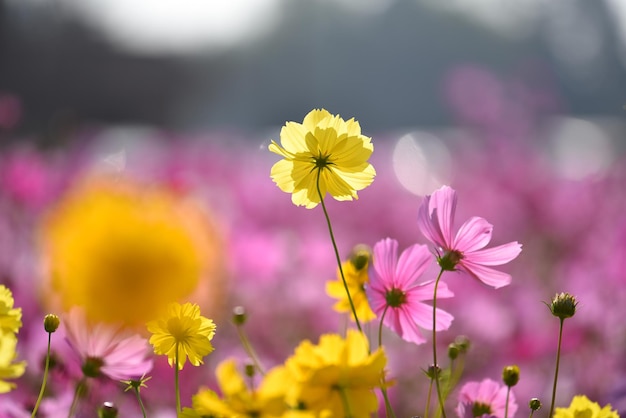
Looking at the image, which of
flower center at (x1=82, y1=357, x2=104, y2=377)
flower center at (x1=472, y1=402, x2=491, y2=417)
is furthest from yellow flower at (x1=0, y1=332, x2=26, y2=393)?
flower center at (x1=472, y1=402, x2=491, y2=417)

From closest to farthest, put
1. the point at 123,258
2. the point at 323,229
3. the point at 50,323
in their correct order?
the point at 123,258, the point at 50,323, the point at 323,229

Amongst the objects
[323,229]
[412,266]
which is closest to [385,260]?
[412,266]

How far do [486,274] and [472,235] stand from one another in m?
0.02

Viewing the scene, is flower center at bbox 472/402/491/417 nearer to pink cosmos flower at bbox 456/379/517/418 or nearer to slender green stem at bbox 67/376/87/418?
pink cosmos flower at bbox 456/379/517/418

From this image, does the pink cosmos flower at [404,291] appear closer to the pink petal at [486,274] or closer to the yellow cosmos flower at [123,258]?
the pink petal at [486,274]

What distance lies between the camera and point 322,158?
0.43 metres

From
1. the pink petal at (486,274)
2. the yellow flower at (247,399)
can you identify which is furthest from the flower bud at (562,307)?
the yellow flower at (247,399)

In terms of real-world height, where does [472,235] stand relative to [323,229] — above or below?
below

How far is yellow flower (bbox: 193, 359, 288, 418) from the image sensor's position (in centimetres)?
34

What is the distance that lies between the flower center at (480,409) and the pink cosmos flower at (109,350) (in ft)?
0.55

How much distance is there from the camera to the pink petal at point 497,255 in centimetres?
42

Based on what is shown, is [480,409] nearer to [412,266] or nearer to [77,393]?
[412,266]

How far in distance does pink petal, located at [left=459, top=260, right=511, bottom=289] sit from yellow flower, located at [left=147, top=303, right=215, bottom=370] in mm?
131

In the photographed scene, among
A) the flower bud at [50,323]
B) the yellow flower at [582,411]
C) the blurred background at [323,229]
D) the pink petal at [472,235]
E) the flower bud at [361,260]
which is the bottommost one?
the yellow flower at [582,411]
